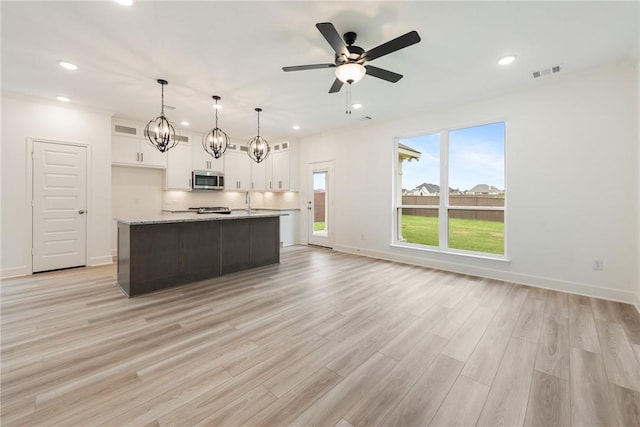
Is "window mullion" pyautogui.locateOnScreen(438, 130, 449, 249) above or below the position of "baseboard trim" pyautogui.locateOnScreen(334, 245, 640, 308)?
above

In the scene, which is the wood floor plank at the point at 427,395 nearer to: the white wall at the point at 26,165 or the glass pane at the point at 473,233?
the glass pane at the point at 473,233

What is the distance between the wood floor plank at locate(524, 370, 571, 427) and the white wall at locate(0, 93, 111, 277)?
635 cm

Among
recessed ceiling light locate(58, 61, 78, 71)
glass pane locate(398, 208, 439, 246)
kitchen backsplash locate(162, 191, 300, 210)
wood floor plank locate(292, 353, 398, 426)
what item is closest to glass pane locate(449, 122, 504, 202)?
glass pane locate(398, 208, 439, 246)

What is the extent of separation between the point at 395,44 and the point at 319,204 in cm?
490

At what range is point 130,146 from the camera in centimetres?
543

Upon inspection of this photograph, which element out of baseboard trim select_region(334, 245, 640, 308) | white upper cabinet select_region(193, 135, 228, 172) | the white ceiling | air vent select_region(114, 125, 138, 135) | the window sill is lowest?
baseboard trim select_region(334, 245, 640, 308)

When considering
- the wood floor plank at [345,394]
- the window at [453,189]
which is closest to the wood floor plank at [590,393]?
the wood floor plank at [345,394]

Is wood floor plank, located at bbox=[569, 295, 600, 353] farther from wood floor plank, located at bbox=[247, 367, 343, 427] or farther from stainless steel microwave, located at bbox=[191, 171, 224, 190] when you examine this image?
stainless steel microwave, located at bbox=[191, 171, 224, 190]

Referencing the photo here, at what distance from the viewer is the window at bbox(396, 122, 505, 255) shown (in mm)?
4273

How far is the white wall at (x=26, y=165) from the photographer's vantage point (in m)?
4.06

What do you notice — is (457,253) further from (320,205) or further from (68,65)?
(68,65)

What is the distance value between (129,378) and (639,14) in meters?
5.12

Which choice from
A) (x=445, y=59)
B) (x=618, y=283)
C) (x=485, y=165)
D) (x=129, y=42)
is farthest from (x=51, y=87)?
(x=618, y=283)

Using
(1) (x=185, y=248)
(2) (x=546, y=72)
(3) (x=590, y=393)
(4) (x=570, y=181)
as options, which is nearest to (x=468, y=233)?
(4) (x=570, y=181)
